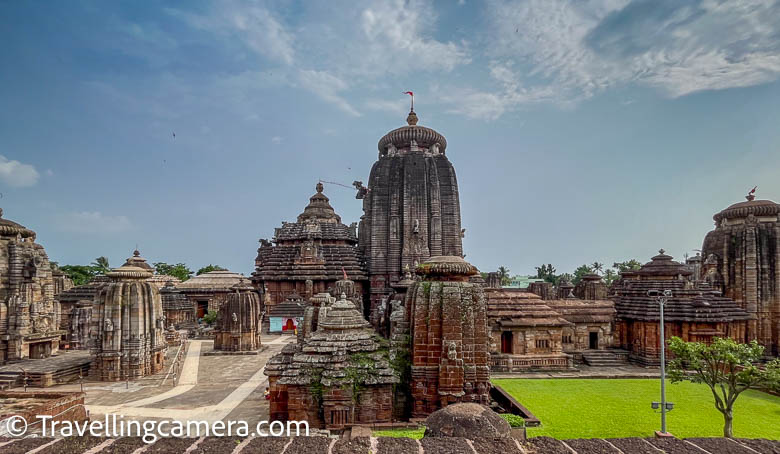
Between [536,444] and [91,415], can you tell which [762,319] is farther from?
[91,415]

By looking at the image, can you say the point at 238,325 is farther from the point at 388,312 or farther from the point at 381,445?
the point at 381,445

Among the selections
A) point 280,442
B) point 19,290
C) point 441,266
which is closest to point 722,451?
point 280,442

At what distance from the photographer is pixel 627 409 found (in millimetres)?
14961

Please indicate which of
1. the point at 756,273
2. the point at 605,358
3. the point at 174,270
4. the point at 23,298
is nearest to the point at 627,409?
the point at 605,358

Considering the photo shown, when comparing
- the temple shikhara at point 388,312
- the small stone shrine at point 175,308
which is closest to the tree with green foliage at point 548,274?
the temple shikhara at point 388,312

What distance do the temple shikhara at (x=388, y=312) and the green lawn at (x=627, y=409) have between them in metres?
2.10

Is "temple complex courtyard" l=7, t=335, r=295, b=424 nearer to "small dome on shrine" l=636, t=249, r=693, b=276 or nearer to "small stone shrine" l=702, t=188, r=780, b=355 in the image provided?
"small dome on shrine" l=636, t=249, r=693, b=276

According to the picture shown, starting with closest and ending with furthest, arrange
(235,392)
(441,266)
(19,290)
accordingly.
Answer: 1. (441,266)
2. (235,392)
3. (19,290)

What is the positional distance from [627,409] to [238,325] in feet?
74.2

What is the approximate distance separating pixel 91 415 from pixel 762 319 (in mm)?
36518

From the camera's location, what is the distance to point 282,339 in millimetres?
33688

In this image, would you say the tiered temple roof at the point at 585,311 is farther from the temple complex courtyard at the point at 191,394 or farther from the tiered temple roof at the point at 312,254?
the tiered temple roof at the point at 312,254

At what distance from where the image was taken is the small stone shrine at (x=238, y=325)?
27.6 meters

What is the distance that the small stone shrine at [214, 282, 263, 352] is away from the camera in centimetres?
2758
